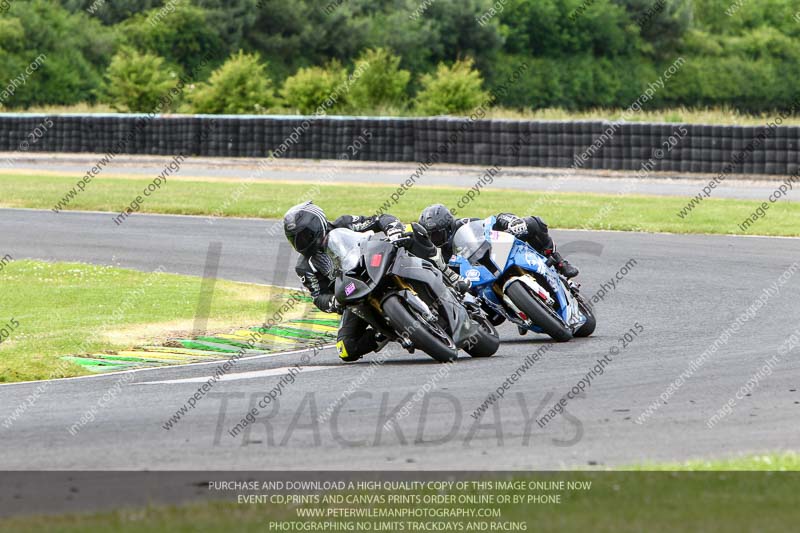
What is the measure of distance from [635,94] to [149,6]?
85.9 feet

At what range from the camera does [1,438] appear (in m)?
7.71

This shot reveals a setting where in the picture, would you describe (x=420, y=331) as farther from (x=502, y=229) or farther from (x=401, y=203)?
(x=401, y=203)

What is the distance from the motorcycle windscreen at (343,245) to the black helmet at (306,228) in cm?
10

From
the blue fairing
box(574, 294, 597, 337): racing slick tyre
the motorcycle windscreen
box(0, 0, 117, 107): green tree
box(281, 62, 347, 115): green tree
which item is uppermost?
the motorcycle windscreen

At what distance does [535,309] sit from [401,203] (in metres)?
14.2

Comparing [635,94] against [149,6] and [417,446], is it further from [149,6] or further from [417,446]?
[417,446]

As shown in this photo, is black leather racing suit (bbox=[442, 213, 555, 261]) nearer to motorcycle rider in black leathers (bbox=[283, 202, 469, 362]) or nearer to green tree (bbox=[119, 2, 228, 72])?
motorcycle rider in black leathers (bbox=[283, 202, 469, 362])

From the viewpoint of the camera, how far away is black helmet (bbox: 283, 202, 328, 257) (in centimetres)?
1044

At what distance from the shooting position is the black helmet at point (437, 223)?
35.7ft
